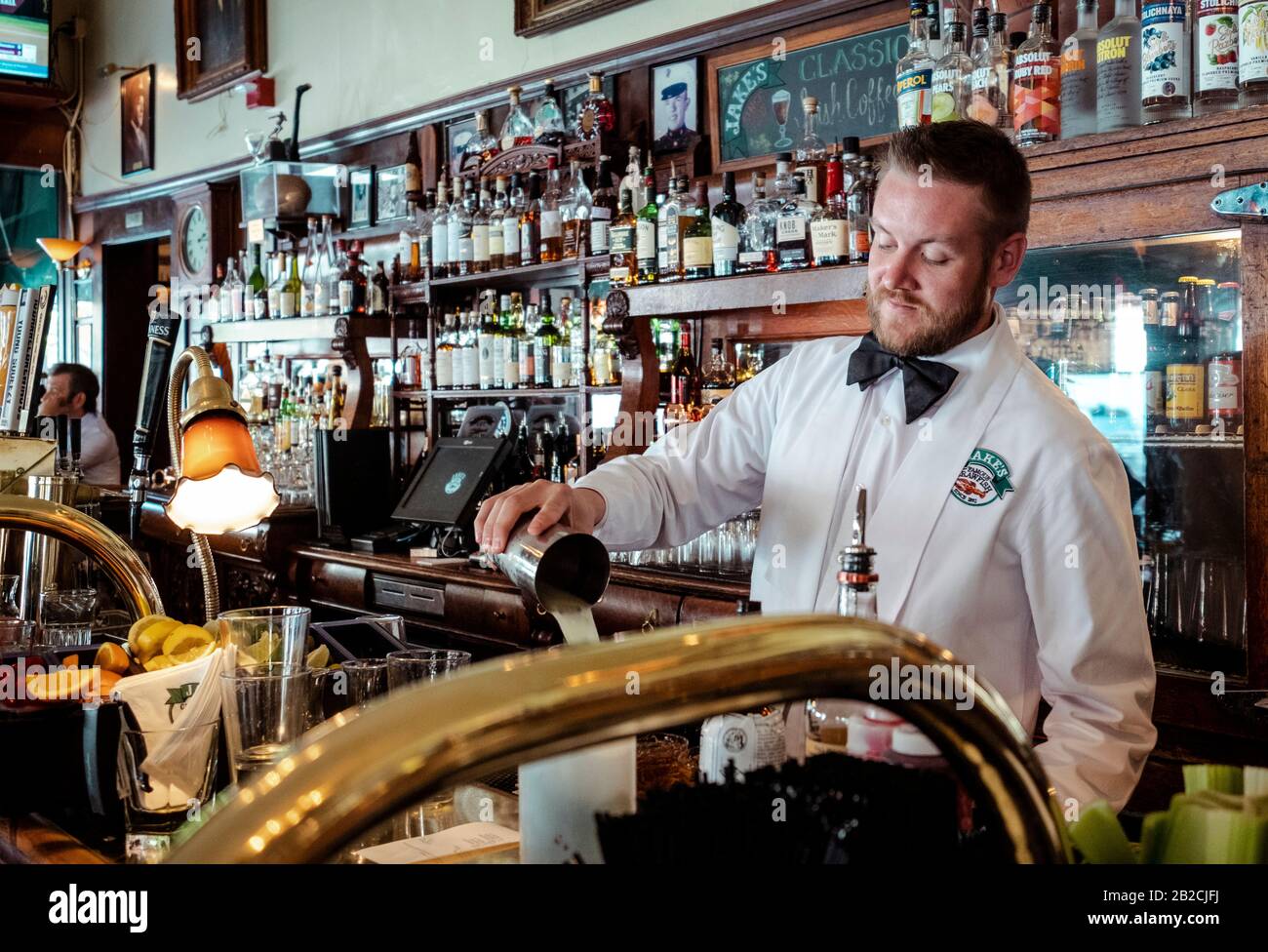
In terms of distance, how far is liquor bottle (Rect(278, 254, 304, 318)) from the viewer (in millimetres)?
5402

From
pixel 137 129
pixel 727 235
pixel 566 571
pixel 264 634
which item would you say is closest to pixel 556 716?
pixel 566 571

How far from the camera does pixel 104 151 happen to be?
780cm

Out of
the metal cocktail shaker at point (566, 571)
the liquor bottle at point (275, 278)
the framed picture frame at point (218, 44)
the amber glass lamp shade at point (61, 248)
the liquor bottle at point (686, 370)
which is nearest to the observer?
the metal cocktail shaker at point (566, 571)

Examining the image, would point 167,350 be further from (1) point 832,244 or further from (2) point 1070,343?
(2) point 1070,343

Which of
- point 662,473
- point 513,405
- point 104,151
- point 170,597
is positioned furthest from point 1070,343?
point 104,151

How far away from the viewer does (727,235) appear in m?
3.25

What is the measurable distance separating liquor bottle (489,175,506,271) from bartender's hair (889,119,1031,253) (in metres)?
2.58

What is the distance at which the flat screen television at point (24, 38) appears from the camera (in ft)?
24.3

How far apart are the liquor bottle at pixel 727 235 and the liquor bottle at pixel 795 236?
18cm

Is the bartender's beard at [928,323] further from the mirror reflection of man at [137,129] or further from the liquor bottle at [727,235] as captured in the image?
the mirror reflection of man at [137,129]

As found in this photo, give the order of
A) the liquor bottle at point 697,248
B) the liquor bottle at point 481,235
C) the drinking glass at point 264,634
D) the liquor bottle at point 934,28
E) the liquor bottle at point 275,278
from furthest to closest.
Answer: the liquor bottle at point 275,278 → the liquor bottle at point 481,235 → the liquor bottle at point 697,248 → the liquor bottle at point 934,28 → the drinking glass at point 264,634

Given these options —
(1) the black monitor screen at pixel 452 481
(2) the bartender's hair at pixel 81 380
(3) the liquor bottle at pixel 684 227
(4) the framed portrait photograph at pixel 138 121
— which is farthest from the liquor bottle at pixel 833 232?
(4) the framed portrait photograph at pixel 138 121

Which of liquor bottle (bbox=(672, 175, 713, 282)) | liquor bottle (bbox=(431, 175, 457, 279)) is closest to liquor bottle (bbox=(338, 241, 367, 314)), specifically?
liquor bottle (bbox=(431, 175, 457, 279))

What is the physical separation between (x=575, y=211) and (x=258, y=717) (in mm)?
3016
